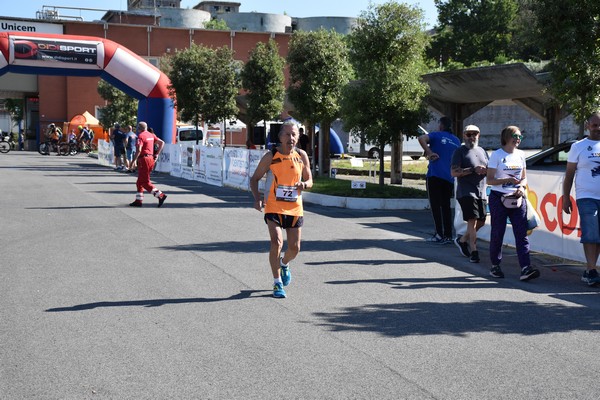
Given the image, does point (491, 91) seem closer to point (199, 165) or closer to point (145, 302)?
point (199, 165)

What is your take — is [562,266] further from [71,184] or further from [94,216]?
[71,184]

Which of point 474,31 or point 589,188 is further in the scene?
point 474,31

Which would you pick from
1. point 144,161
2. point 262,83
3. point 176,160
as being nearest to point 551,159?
point 144,161

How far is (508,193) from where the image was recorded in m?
9.21

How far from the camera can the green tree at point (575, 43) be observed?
43.8 feet

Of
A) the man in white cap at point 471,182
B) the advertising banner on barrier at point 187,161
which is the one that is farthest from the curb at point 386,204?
the advertising banner on barrier at point 187,161

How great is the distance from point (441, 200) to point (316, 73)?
48.8 ft

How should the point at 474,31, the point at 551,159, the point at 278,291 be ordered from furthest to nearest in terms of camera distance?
the point at 474,31
the point at 551,159
the point at 278,291

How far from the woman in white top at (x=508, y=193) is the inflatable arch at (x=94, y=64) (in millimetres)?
29191

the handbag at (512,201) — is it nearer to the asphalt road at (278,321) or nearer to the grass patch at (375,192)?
the asphalt road at (278,321)

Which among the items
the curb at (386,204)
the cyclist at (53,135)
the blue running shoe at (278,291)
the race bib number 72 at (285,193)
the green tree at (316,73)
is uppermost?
the green tree at (316,73)

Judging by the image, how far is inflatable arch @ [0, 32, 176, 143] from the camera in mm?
34562

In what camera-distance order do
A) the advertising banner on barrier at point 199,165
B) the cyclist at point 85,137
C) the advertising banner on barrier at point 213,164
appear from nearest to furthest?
the advertising banner on barrier at point 213,164 < the advertising banner on barrier at point 199,165 < the cyclist at point 85,137

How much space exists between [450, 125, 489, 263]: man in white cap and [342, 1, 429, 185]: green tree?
8174 millimetres
